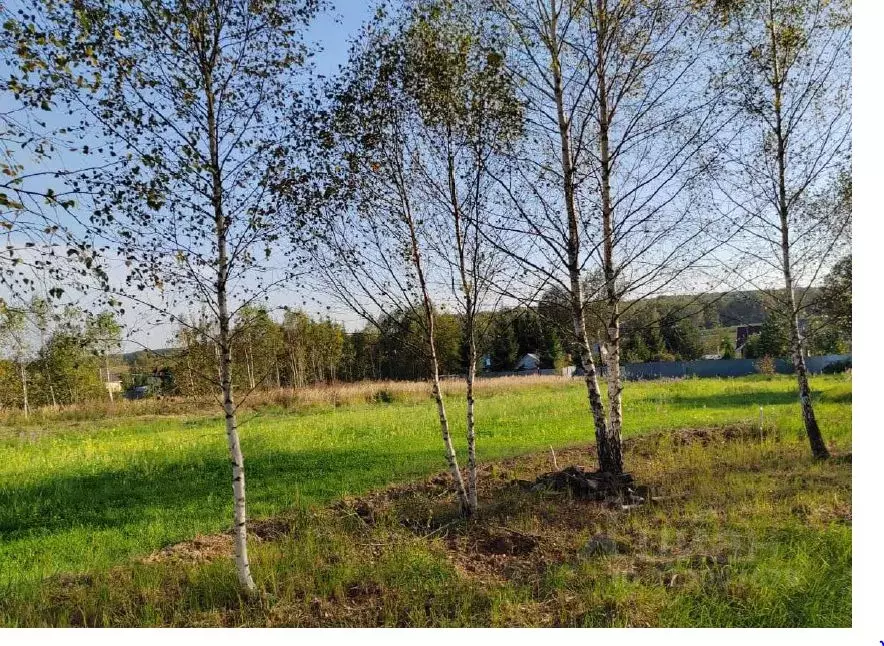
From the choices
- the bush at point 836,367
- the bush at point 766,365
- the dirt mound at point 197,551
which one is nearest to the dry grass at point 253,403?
the dirt mound at point 197,551

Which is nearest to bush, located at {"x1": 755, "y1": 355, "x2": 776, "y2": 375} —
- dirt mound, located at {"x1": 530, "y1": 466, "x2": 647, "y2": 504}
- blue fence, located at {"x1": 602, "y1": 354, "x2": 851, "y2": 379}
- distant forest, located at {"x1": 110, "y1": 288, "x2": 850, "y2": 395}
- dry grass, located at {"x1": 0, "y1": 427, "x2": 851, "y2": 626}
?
blue fence, located at {"x1": 602, "y1": 354, "x2": 851, "y2": 379}

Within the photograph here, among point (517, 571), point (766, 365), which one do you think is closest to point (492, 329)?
point (517, 571)

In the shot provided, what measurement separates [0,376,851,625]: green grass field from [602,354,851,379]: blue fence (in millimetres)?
3379

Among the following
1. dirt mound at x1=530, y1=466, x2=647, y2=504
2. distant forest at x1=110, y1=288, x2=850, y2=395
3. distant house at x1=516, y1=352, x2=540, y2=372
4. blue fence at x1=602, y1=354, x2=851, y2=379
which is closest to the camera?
distant forest at x1=110, y1=288, x2=850, y2=395

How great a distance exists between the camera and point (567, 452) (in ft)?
21.3

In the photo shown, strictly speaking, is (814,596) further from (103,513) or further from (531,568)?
(103,513)

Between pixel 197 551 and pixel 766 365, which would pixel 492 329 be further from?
pixel 766 365

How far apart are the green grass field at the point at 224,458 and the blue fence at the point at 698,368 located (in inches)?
133

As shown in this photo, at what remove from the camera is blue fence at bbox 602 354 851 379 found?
51.4 ft

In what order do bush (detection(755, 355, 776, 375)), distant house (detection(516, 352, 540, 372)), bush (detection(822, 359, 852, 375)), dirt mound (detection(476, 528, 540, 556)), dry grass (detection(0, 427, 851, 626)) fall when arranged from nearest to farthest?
dry grass (detection(0, 427, 851, 626)), dirt mound (detection(476, 528, 540, 556)), bush (detection(822, 359, 852, 375)), bush (detection(755, 355, 776, 375)), distant house (detection(516, 352, 540, 372))

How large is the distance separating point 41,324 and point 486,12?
3968 millimetres

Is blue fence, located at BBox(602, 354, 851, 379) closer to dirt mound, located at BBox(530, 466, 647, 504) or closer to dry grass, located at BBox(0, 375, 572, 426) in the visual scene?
dry grass, located at BBox(0, 375, 572, 426)

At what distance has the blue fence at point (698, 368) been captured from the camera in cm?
1567

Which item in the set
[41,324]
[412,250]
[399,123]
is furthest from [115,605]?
[399,123]
